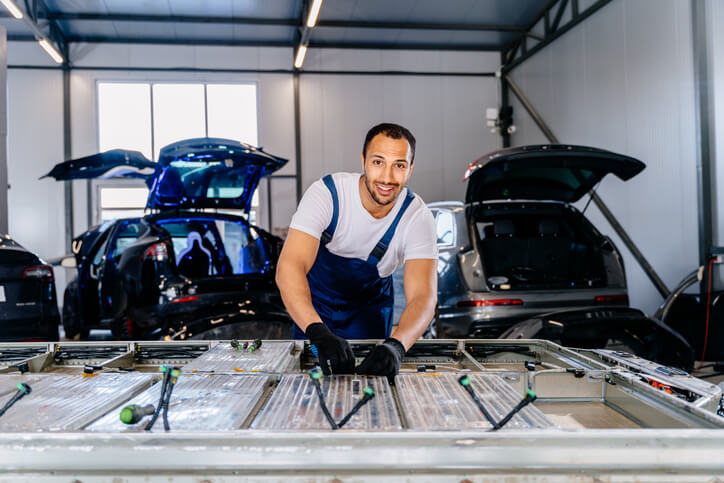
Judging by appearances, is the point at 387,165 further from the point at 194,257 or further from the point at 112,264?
the point at 112,264

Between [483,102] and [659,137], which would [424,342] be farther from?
[483,102]

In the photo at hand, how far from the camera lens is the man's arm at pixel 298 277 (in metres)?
1.89

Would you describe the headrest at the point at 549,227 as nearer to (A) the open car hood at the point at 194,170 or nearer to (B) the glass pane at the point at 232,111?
(A) the open car hood at the point at 194,170

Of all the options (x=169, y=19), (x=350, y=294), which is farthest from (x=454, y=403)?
(x=169, y=19)

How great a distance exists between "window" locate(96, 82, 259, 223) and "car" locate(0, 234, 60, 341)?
264 inches

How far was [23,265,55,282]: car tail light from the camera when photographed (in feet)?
10.6

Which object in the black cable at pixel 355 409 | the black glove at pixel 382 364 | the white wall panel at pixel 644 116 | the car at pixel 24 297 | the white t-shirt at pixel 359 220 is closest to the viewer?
the black cable at pixel 355 409

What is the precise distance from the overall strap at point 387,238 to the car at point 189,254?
1.50 m

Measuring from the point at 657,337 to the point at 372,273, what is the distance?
5.19ft

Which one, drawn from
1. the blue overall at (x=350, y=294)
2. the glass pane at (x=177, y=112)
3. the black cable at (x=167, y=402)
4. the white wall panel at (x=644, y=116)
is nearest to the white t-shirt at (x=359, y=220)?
the blue overall at (x=350, y=294)

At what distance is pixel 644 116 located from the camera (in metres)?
6.38

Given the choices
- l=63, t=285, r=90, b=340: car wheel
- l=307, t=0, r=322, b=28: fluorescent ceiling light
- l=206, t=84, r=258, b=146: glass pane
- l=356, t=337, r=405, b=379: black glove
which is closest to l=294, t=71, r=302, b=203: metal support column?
l=206, t=84, r=258, b=146: glass pane

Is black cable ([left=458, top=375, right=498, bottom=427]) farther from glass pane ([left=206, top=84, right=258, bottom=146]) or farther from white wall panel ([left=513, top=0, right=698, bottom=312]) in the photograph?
glass pane ([left=206, top=84, right=258, bottom=146])

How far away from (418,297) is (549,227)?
247 centimetres
